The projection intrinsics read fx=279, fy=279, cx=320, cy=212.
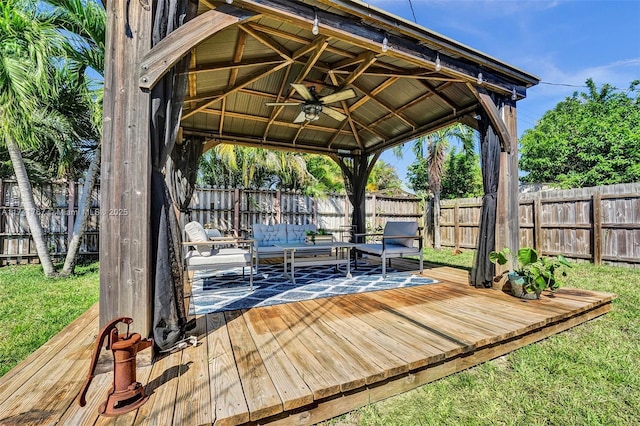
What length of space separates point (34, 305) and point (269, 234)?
3.30 metres

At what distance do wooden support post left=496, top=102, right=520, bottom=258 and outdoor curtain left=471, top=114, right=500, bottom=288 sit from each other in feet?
0.18

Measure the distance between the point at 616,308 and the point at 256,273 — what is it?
192 inches

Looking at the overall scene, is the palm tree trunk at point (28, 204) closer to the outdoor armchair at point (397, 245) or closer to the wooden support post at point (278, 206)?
the wooden support post at point (278, 206)

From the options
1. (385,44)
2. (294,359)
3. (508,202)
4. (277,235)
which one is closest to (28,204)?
(277,235)

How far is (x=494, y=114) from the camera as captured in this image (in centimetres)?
358

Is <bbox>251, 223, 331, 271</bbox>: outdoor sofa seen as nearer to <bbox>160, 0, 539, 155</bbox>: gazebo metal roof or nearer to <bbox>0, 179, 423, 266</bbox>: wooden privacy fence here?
<bbox>0, 179, 423, 266</bbox>: wooden privacy fence

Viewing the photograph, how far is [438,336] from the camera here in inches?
86.5

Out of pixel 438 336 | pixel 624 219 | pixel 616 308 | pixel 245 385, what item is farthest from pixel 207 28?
pixel 624 219

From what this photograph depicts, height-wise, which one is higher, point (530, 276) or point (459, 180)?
point (459, 180)

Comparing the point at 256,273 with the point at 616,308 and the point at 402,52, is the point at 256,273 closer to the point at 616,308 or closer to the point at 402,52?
the point at 402,52

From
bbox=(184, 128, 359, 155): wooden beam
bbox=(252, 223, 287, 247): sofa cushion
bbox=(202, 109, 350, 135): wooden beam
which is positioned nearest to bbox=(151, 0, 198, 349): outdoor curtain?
bbox=(202, 109, 350, 135): wooden beam

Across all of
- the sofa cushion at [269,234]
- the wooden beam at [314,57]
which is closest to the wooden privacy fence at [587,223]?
the sofa cushion at [269,234]

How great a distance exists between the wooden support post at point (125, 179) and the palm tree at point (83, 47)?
3730mm

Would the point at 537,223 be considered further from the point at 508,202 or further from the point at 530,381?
the point at 530,381
